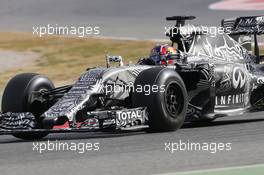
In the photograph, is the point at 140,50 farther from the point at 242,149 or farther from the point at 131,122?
the point at 242,149

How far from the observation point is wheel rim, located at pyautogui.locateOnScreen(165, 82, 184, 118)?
11.0 meters

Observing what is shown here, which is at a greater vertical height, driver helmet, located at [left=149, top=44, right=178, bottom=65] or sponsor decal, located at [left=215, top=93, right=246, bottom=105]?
driver helmet, located at [left=149, top=44, right=178, bottom=65]

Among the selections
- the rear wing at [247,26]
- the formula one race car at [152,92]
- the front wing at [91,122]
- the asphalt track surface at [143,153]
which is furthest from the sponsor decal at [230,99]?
the front wing at [91,122]

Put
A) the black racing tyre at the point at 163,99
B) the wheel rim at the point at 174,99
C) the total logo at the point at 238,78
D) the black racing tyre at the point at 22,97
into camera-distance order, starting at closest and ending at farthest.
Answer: the black racing tyre at the point at 163,99
the wheel rim at the point at 174,99
the black racing tyre at the point at 22,97
the total logo at the point at 238,78

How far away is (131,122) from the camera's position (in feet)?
35.0

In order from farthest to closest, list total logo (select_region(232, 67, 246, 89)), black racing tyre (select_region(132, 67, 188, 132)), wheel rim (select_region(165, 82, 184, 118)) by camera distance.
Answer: total logo (select_region(232, 67, 246, 89)) → wheel rim (select_region(165, 82, 184, 118)) → black racing tyre (select_region(132, 67, 188, 132))

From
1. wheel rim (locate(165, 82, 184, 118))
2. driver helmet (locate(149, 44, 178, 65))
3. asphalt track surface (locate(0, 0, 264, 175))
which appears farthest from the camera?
driver helmet (locate(149, 44, 178, 65))

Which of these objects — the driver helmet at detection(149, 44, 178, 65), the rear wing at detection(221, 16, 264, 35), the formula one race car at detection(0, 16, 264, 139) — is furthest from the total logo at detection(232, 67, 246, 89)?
the rear wing at detection(221, 16, 264, 35)

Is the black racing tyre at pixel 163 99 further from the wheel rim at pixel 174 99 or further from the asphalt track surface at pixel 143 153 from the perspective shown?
the asphalt track surface at pixel 143 153

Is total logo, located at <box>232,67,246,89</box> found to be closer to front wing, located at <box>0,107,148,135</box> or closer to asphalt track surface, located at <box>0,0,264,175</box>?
asphalt track surface, located at <box>0,0,264,175</box>

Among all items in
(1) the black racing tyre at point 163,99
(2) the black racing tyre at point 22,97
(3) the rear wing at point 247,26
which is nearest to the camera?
(1) the black racing tyre at point 163,99

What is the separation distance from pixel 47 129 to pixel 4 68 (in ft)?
32.7

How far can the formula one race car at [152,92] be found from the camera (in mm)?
10562

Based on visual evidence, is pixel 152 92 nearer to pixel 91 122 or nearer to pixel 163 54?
pixel 91 122
